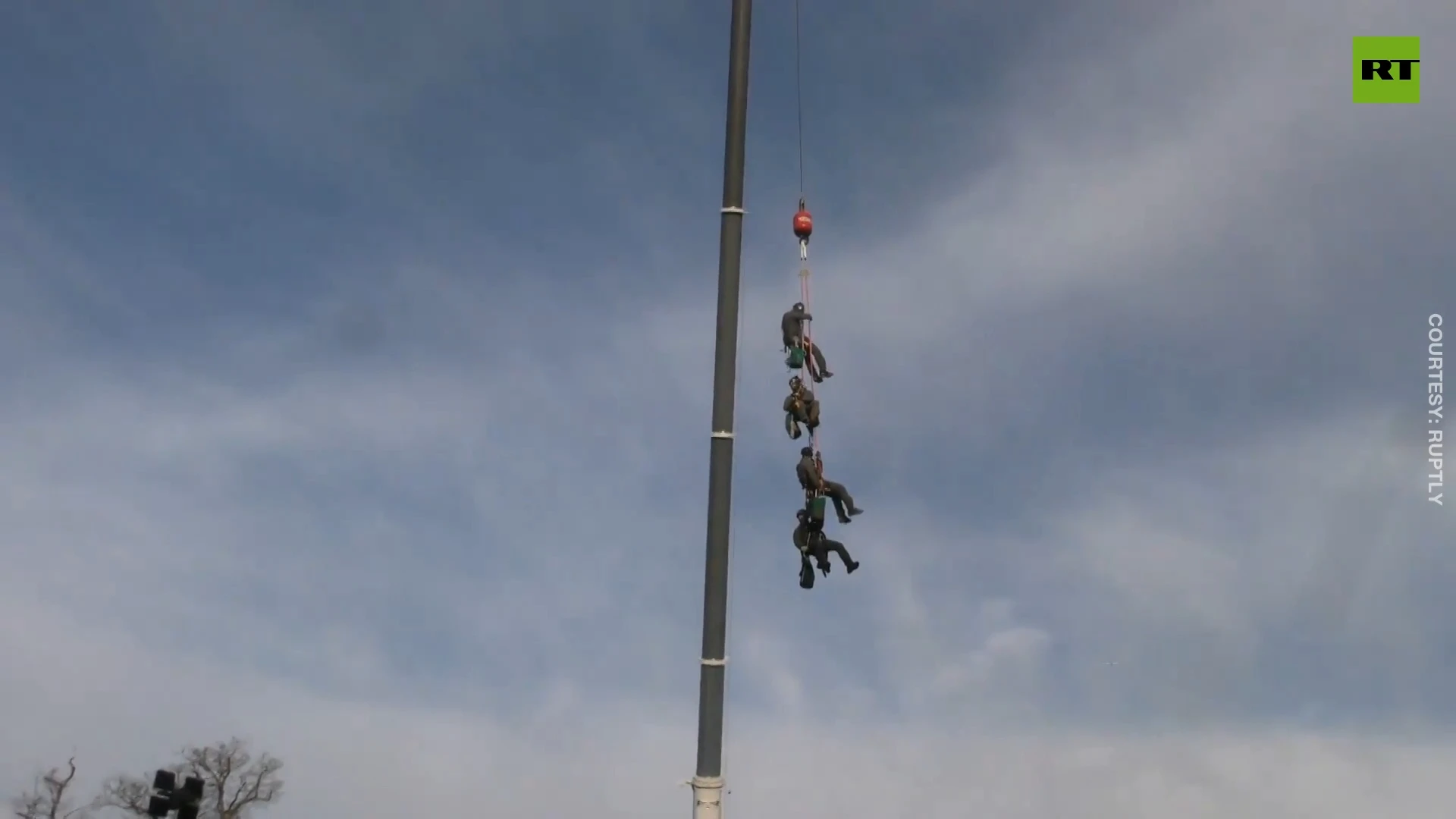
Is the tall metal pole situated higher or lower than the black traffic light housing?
higher

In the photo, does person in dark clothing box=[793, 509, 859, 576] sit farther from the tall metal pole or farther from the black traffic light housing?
the black traffic light housing

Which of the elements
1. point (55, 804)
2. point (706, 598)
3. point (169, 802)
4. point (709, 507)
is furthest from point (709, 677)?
point (55, 804)

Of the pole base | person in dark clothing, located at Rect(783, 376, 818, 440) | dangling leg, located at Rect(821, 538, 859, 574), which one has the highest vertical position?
person in dark clothing, located at Rect(783, 376, 818, 440)

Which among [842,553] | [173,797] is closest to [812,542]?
[842,553]

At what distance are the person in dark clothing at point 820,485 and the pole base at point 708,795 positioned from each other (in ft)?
9.68

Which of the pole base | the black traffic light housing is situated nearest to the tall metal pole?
the pole base

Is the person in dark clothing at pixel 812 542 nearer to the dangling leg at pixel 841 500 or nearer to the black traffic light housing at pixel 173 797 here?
the dangling leg at pixel 841 500

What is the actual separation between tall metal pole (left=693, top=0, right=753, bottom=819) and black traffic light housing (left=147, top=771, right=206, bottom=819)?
8.34m

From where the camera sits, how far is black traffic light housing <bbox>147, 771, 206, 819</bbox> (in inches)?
621

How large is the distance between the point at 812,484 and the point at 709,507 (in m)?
1.23

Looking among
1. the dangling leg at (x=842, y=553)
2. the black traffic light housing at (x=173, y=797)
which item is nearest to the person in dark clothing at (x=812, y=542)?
the dangling leg at (x=842, y=553)

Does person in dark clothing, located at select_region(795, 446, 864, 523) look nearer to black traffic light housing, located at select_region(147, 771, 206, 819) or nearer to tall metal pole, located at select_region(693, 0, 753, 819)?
tall metal pole, located at select_region(693, 0, 753, 819)

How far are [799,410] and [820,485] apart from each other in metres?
0.80

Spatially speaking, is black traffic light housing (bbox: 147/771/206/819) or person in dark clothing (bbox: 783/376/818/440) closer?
person in dark clothing (bbox: 783/376/818/440)
